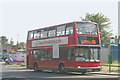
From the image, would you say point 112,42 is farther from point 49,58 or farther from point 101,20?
point 101,20

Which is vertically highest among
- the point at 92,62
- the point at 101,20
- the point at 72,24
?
the point at 101,20

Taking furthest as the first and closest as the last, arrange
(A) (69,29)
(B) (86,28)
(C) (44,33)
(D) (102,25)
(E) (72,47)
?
(D) (102,25) → (C) (44,33) → (A) (69,29) → (B) (86,28) → (E) (72,47)

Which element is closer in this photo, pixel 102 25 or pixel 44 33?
pixel 44 33

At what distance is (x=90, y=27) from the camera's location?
2219 cm

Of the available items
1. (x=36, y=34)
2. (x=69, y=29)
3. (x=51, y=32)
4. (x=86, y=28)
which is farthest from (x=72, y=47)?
(x=36, y=34)

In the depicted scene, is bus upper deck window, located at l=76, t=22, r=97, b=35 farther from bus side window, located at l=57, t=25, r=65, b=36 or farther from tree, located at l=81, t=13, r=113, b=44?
tree, located at l=81, t=13, r=113, b=44

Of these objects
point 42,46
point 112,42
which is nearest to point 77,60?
point 112,42

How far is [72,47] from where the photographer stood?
21.6 meters

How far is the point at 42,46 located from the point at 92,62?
6.29 meters

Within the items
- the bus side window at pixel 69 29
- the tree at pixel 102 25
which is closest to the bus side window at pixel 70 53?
the bus side window at pixel 69 29

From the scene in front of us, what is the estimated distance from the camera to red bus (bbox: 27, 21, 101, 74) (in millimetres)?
21359

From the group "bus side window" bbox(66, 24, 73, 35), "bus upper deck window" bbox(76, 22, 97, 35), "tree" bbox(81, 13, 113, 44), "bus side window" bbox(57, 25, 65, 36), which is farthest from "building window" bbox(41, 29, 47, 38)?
"tree" bbox(81, 13, 113, 44)

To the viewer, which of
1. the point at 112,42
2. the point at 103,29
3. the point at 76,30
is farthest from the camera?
the point at 103,29

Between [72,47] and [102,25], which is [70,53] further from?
[102,25]
